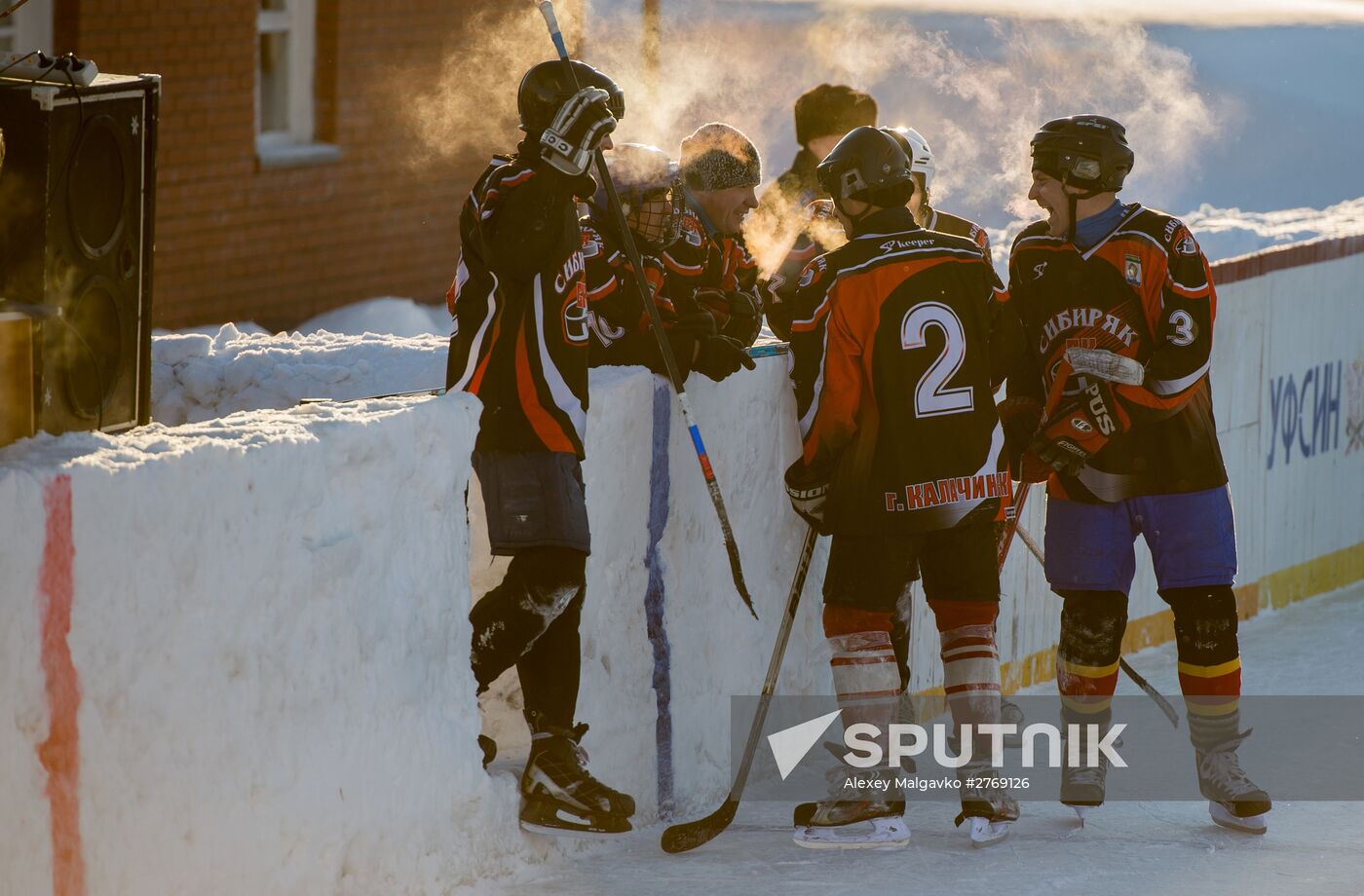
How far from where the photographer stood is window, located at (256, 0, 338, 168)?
12953mm

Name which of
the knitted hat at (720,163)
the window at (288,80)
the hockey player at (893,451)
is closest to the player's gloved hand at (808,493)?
the hockey player at (893,451)

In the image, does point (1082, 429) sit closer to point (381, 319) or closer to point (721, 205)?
point (721, 205)

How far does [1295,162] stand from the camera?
88.5 feet

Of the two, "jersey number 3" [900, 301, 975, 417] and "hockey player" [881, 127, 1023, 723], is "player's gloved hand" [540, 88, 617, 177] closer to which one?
"jersey number 3" [900, 301, 975, 417]

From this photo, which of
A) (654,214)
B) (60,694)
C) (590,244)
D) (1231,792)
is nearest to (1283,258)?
(1231,792)

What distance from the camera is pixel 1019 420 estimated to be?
584 cm

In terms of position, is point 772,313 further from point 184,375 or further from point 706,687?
point 184,375

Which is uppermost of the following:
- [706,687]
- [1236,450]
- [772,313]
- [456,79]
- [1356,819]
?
[456,79]

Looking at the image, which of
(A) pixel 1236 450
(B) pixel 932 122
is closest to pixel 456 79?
(A) pixel 1236 450

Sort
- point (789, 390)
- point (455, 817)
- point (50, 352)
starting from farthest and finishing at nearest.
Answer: point (789, 390) → point (455, 817) → point (50, 352)

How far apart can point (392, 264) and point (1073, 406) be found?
8.79 metres

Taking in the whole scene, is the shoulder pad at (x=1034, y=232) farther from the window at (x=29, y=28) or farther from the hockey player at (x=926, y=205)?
the window at (x=29, y=28)

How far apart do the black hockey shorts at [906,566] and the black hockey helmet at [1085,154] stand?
3.29 feet

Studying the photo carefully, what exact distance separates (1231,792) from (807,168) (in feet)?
10.2
